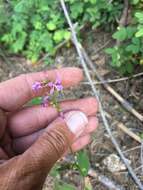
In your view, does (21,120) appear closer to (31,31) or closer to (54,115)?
(54,115)

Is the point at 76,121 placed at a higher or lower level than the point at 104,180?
higher

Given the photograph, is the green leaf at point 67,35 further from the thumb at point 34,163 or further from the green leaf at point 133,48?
the thumb at point 34,163

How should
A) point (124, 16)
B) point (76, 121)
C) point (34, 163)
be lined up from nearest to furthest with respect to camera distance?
1. point (34, 163)
2. point (76, 121)
3. point (124, 16)

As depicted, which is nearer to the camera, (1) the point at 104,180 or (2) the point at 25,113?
(2) the point at 25,113

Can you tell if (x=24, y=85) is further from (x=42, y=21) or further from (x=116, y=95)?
(x=42, y=21)

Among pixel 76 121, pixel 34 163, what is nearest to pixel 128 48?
pixel 76 121

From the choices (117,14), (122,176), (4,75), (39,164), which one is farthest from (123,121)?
(39,164)
